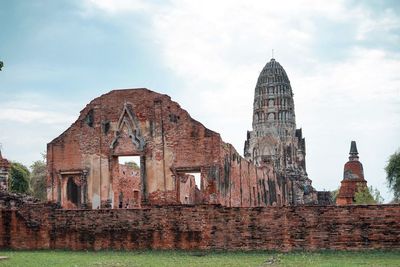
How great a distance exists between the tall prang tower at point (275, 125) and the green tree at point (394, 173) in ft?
71.0

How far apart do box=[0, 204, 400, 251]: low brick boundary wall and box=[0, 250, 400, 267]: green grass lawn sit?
0.45m

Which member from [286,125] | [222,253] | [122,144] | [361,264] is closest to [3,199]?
[122,144]

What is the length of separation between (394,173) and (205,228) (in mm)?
25338

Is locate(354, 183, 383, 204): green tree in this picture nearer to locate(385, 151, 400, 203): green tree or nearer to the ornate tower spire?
locate(385, 151, 400, 203): green tree

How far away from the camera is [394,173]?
39000 millimetres

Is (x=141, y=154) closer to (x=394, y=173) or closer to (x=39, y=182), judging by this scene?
(x=394, y=173)

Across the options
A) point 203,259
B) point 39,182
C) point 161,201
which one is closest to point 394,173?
point 161,201

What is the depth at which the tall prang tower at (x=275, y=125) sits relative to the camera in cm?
6253

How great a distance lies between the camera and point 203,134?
76.8ft

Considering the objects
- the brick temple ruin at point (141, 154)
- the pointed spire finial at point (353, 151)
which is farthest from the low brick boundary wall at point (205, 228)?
the pointed spire finial at point (353, 151)

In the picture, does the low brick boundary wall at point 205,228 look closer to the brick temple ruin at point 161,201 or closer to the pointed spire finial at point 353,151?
the brick temple ruin at point 161,201

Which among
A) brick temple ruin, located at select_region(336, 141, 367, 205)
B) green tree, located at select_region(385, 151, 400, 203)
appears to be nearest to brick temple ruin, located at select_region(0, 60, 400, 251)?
brick temple ruin, located at select_region(336, 141, 367, 205)

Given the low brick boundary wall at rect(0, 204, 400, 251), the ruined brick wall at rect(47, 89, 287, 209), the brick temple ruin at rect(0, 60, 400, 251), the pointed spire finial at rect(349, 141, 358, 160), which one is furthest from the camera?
the pointed spire finial at rect(349, 141, 358, 160)

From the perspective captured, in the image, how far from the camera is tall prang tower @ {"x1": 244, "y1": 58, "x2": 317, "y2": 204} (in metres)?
62.5
